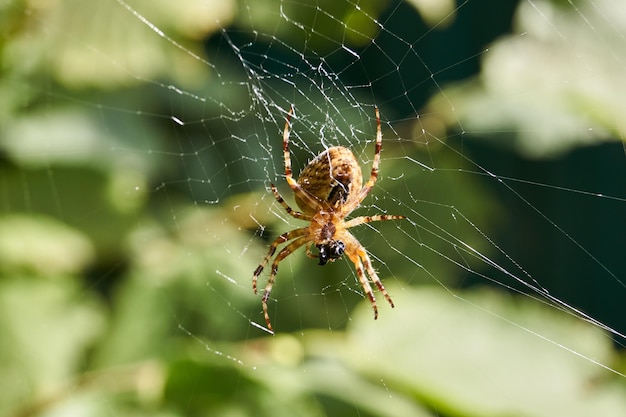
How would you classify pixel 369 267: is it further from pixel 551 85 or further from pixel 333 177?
pixel 551 85

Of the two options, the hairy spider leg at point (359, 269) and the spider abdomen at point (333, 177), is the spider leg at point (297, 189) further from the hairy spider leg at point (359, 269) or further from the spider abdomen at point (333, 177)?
the hairy spider leg at point (359, 269)

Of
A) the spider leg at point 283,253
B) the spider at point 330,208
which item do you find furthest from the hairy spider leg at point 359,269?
the spider leg at point 283,253

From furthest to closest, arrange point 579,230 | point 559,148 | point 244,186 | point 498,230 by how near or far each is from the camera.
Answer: point 579,230
point 498,230
point 244,186
point 559,148

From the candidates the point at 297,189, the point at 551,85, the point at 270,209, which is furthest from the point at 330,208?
the point at 551,85

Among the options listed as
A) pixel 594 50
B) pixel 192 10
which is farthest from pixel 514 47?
pixel 192 10

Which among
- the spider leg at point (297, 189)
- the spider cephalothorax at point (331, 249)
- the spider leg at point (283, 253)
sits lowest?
the spider leg at point (283, 253)

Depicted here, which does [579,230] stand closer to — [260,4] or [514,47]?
[514,47]
